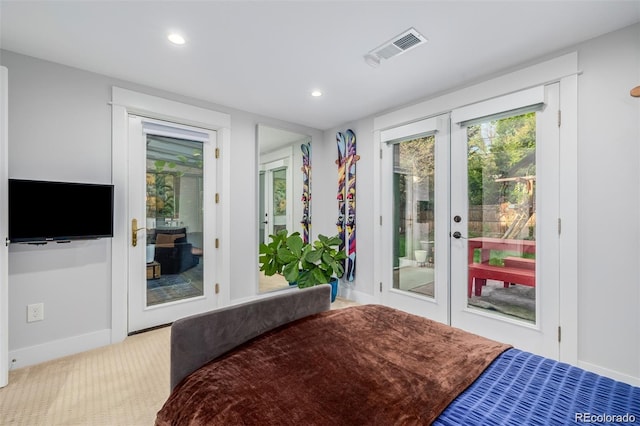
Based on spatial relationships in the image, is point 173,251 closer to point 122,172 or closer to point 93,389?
point 122,172

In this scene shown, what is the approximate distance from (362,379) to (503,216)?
2.13 m

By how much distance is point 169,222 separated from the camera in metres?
3.06

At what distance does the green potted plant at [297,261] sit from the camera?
331cm

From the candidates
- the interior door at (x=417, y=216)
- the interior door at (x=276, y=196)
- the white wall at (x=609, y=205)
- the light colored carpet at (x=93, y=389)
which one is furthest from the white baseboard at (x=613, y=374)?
the interior door at (x=276, y=196)

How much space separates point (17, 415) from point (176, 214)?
1.86 metres

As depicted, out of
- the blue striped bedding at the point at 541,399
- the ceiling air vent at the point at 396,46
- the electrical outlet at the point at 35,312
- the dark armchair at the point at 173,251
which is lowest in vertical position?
the electrical outlet at the point at 35,312

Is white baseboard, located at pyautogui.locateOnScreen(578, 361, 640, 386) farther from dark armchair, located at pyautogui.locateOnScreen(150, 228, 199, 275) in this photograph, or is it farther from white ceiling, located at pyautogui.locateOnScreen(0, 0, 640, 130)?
dark armchair, located at pyautogui.locateOnScreen(150, 228, 199, 275)

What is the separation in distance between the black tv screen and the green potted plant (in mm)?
1579

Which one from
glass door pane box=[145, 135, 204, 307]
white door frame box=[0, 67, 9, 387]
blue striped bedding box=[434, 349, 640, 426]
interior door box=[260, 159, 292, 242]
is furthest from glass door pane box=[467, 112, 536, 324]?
white door frame box=[0, 67, 9, 387]

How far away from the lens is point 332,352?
50.5 inches

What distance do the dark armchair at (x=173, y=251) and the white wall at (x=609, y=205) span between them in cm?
353

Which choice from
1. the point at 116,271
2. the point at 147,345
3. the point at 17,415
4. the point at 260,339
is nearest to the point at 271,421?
the point at 260,339

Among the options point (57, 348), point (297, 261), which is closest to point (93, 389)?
point (57, 348)

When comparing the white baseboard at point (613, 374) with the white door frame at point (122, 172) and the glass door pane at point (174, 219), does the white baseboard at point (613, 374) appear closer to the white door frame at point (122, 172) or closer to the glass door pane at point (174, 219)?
the glass door pane at point (174, 219)
